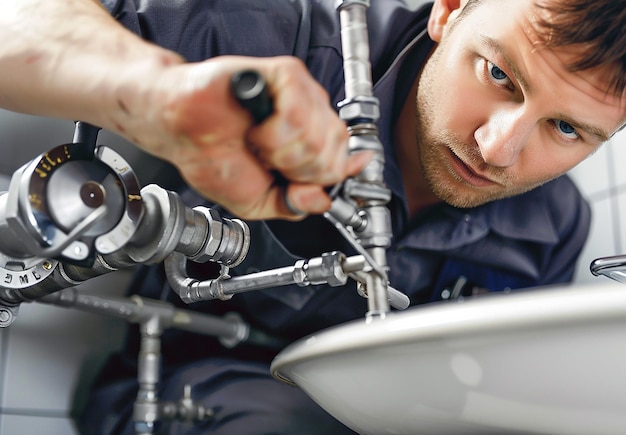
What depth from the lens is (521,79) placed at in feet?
2.01

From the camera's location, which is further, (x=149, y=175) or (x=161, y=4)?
(x=149, y=175)

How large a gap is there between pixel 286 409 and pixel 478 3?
0.47m

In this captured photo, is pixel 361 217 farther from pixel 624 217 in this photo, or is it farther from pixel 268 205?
pixel 624 217

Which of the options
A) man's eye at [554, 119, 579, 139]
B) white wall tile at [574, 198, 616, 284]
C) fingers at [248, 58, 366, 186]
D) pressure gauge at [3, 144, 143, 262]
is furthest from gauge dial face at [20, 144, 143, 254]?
white wall tile at [574, 198, 616, 284]

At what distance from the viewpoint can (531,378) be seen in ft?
1.10

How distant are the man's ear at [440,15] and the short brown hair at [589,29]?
18 centimetres

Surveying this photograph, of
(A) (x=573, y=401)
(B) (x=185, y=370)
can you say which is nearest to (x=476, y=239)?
(B) (x=185, y=370)

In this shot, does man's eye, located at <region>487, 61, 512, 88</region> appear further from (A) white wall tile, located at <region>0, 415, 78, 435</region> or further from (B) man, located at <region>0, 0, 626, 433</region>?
(A) white wall tile, located at <region>0, 415, 78, 435</region>

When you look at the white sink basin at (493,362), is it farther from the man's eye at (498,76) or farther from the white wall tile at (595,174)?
the white wall tile at (595,174)

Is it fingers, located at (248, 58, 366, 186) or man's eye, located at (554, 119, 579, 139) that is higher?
man's eye, located at (554, 119, 579, 139)

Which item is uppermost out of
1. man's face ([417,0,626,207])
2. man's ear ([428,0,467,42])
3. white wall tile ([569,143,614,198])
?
man's ear ([428,0,467,42])

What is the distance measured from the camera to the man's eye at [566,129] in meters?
0.69

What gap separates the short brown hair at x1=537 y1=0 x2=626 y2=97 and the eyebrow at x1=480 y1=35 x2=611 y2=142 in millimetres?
38

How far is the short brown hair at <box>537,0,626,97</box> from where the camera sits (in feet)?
1.84
